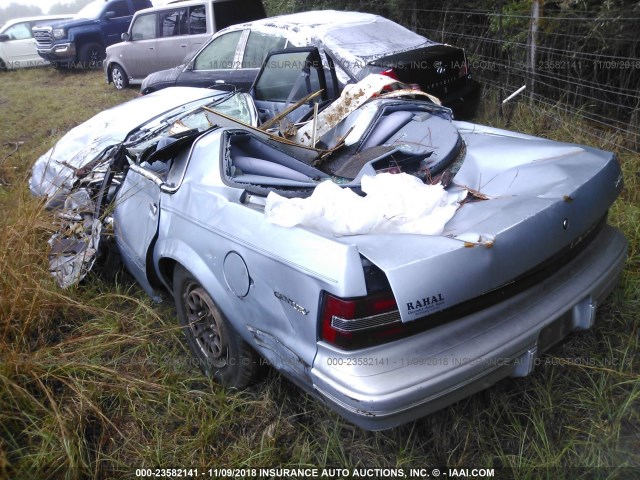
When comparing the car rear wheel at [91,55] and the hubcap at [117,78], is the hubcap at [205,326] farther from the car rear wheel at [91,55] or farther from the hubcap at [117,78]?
the car rear wheel at [91,55]

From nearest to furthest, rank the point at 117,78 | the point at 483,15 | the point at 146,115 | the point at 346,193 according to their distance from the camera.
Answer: the point at 346,193
the point at 146,115
the point at 483,15
the point at 117,78

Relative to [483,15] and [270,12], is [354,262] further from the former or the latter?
[270,12]

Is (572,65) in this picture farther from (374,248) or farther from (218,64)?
(374,248)

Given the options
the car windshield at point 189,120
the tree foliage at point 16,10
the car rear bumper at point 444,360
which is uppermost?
the tree foliage at point 16,10

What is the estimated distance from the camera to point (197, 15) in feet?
29.1

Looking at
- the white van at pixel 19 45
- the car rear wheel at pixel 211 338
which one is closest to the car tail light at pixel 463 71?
the car rear wheel at pixel 211 338

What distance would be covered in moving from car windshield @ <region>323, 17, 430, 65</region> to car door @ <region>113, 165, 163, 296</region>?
109 inches

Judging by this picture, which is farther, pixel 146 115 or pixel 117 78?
pixel 117 78

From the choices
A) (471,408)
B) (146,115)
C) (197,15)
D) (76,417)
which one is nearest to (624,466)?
(471,408)

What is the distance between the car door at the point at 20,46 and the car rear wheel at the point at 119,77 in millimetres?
5407

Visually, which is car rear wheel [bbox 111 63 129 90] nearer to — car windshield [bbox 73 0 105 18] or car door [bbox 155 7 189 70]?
car door [bbox 155 7 189 70]

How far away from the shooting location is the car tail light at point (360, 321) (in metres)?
1.78

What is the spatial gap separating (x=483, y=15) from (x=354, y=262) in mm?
6172

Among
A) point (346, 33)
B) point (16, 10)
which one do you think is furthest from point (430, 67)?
point (16, 10)
